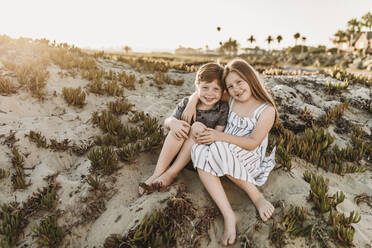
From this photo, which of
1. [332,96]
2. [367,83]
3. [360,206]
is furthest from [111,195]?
[367,83]

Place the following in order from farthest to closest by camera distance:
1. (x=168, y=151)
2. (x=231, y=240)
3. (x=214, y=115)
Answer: (x=214, y=115), (x=168, y=151), (x=231, y=240)

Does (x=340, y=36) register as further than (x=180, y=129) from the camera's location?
Yes

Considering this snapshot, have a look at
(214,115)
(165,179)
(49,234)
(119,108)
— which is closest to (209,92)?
(214,115)

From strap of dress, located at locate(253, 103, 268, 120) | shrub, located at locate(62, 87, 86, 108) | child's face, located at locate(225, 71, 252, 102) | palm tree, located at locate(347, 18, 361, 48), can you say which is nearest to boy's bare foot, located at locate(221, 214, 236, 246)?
strap of dress, located at locate(253, 103, 268, 120)

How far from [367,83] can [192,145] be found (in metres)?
5.93

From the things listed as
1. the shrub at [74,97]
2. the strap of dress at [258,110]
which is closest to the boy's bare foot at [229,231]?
the strap of dress at [258,110]

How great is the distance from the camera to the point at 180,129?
9.71 ft

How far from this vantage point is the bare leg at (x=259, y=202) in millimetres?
2489

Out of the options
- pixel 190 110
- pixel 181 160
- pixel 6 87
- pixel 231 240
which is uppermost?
pixel 6 87

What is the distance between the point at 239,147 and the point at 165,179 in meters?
1.04

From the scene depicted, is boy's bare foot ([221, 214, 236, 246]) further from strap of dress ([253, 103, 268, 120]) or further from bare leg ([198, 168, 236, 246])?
strap of dress ([253, 103, 268, 120])

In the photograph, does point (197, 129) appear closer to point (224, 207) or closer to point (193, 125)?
point (193, 125)

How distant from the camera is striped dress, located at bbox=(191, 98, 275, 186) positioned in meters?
2.59

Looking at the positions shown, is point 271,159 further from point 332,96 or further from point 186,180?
point 332,96
